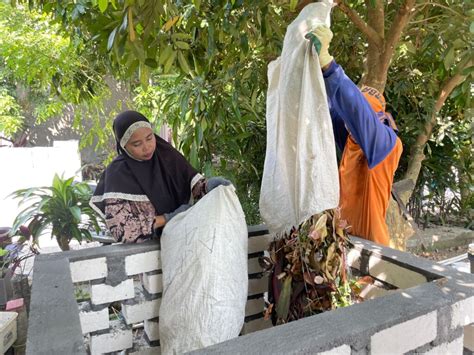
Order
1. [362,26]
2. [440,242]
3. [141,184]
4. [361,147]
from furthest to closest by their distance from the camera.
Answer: [440,242], [362,26], [141,184], [361,147]

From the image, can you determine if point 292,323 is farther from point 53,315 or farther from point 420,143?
point 420,143

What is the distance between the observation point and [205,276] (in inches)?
60.2

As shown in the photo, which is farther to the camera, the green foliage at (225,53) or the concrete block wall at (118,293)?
the green foliage at (225,53)

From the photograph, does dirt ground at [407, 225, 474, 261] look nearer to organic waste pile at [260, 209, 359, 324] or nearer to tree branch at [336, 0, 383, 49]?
tree branch at [336, 0, 383, 49]

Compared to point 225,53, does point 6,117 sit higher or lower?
higher

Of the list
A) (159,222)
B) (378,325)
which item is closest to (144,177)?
(159,222)

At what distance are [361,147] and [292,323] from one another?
2.69 feet

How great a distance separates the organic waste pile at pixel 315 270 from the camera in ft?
4.96

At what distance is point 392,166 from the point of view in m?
1.68

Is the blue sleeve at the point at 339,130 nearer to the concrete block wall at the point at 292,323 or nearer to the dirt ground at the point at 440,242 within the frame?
the concrete block wall at the point at 292,323

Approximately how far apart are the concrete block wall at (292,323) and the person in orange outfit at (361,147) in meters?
0.13

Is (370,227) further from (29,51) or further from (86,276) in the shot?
(29,51)

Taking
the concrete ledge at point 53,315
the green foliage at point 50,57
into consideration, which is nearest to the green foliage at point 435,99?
the concrete ledge at point 53,315

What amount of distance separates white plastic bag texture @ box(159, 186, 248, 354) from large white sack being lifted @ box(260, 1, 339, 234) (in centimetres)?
24
